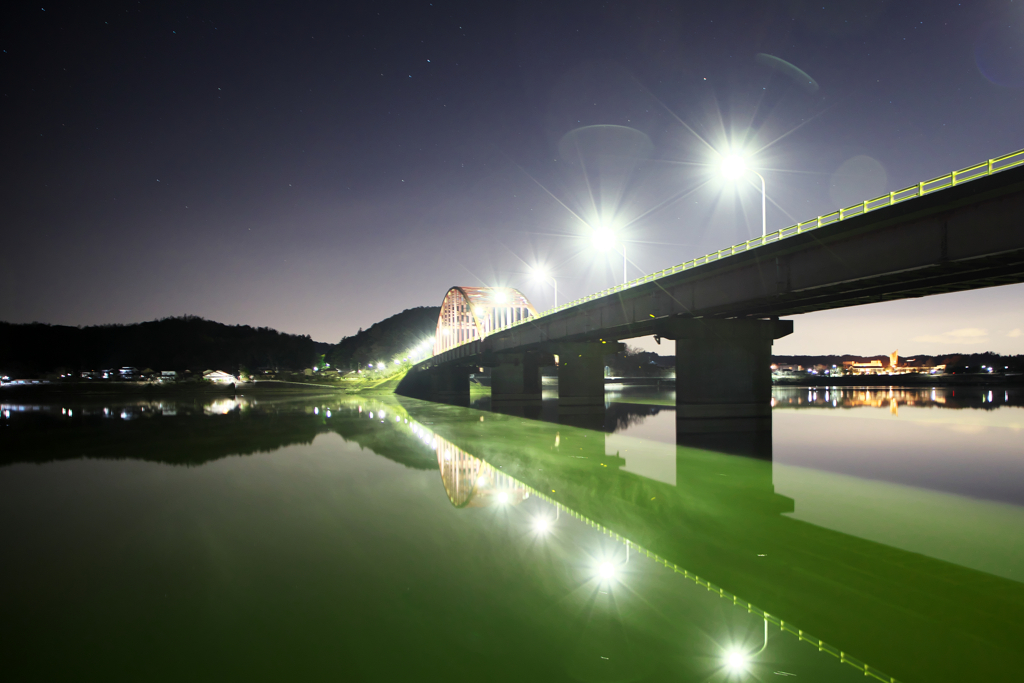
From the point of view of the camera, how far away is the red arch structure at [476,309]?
106 metres

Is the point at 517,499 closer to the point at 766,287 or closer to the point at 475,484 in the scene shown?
the point at 475,484

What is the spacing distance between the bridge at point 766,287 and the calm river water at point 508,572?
9.20 m

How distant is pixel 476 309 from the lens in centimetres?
10756

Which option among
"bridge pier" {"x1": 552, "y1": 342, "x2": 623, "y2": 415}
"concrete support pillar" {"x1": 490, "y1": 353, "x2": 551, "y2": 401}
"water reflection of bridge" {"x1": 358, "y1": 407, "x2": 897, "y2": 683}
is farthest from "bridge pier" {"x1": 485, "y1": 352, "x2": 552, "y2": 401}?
"water reflection of bridge" {"x1": 358, "y1": 407, "x2": 897, "y2": 683}

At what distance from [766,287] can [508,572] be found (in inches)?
999

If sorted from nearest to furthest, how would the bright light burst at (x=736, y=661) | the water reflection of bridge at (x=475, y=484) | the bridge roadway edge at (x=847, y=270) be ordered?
1. the bright light burst at (x=736, y=661)
2. the water reflection of bridge at (x=475, y=484)
3. the bridge roadway edge at (x=847, y=270)

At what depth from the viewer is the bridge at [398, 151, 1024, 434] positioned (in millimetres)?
19781

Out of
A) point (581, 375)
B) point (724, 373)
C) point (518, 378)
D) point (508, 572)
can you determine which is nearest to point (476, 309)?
point (518, 378)

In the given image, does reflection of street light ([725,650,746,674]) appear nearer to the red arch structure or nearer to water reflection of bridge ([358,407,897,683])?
water reflection of bridge ([358,407,897,683])

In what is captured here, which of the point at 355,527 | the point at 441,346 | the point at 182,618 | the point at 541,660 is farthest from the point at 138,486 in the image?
the point at 441,346

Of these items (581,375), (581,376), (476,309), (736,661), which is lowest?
(736,661)

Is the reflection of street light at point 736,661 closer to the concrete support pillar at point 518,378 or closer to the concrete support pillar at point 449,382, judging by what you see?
the concrete support pillar at point 518,378

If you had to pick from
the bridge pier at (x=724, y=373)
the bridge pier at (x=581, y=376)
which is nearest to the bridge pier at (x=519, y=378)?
the bridge pier at (x=581, y=376)

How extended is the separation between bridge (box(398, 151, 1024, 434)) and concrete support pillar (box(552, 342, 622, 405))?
119mm
